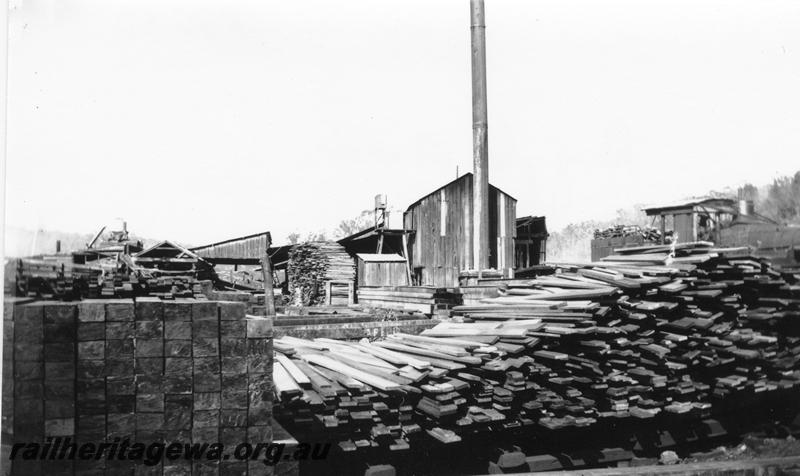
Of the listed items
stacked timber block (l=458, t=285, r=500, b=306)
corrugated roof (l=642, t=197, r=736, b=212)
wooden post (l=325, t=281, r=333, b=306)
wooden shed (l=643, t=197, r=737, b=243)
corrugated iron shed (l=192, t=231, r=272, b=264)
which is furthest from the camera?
corrugated iron shed (l=192, t=231, r=272, b=264)

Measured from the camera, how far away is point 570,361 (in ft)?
22.8

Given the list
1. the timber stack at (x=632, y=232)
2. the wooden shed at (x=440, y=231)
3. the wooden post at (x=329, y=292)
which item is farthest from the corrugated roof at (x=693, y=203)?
the wooden post at (x=329, y=292)

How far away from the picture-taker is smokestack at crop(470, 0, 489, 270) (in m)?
14.8

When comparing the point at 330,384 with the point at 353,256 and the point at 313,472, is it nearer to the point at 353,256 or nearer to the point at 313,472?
the point at 313,472

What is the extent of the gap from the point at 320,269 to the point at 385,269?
310cm

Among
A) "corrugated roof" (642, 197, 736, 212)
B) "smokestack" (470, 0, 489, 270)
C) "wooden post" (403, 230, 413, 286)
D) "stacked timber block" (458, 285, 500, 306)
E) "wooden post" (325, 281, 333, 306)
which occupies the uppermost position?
"smokestack" (470, 0, 489, 270)

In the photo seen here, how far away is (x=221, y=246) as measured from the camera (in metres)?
25.0

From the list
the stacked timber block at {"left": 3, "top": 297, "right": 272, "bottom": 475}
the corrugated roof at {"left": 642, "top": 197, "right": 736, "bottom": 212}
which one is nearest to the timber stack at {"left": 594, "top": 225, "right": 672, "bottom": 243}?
the corrugated roof at {"left": 642, "top": 197, "right": 736, "bottom": 212}

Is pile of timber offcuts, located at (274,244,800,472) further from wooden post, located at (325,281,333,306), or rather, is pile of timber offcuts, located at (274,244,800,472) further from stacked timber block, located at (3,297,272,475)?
wooden post, located at (325,281,333,306)

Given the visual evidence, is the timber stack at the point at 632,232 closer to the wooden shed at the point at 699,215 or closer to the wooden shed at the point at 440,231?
the wooden shed at the point at 699,215

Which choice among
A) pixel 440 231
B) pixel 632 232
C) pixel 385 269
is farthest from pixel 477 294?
pixel 385 269

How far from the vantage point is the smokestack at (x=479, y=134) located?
582 inches

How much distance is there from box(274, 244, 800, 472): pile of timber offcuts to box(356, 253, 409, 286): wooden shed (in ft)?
45.3

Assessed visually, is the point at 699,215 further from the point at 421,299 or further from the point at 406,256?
the point at 406,256
